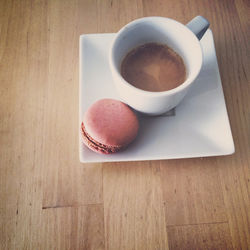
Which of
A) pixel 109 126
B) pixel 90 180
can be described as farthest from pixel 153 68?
pixel 90 180

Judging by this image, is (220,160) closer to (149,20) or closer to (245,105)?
(245,105)

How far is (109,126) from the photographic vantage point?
47cm

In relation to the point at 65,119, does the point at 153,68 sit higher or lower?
higher

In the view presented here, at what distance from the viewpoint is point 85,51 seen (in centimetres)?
57

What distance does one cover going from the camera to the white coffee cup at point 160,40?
0.43 m

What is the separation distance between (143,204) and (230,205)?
0.18 m

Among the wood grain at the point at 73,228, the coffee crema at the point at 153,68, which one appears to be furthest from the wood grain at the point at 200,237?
the coffee crema at the point at 153,68

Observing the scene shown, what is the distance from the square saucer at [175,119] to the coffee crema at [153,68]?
5 centimetres

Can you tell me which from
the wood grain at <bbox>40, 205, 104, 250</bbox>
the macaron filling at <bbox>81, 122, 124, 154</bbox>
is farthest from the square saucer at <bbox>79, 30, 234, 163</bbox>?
the wood grain at <bbox>40, 205, 104, 250</bbox>

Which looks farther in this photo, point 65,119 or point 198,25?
point 65,119

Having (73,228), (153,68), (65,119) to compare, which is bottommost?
(73,228)

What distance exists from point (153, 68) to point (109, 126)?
16 cm

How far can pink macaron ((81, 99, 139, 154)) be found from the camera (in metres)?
0.46

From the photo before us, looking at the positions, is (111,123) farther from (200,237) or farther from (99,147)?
(200,237)
